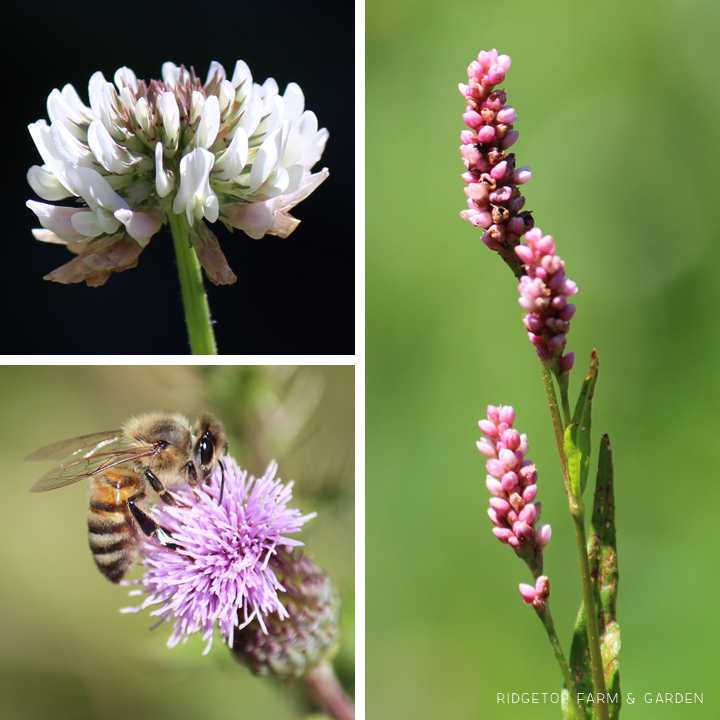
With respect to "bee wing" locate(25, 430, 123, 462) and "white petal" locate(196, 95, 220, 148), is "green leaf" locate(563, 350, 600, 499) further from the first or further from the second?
"bee wing" locate(25, 430, 123, 462)

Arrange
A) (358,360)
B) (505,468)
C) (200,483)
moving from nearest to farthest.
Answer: (505,468), (200,483), (358,360)

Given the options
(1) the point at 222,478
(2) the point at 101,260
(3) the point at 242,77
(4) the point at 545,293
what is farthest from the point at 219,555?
(3) the point at 242,77

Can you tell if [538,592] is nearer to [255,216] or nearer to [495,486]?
[495,486]

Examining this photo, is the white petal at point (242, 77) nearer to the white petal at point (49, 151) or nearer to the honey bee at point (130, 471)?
the white petal at point (49, 151)

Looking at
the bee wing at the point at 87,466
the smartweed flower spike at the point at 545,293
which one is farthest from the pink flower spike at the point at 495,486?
the bee wing at the point at 87,466

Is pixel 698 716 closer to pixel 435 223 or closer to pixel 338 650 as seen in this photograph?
pixel 338 650

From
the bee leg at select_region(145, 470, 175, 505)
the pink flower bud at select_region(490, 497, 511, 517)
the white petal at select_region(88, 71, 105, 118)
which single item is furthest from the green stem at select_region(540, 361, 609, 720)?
the white petal at select_region(88, 71, 105, 118)

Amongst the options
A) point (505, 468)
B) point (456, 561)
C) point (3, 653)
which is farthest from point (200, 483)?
point (3, 653)
